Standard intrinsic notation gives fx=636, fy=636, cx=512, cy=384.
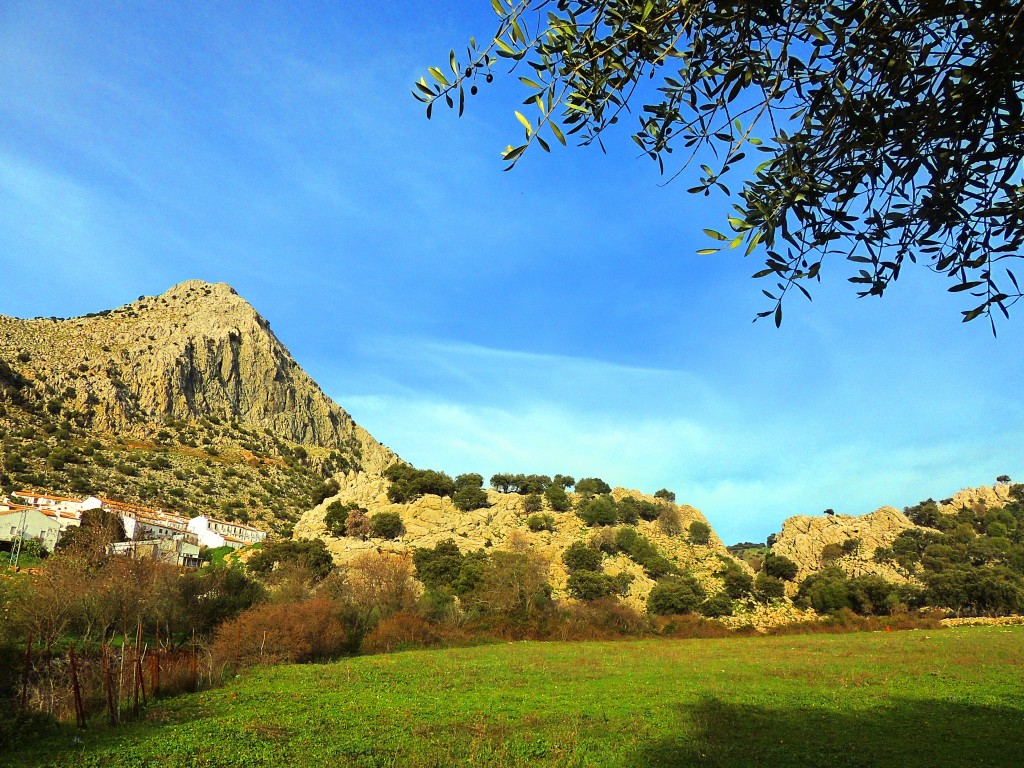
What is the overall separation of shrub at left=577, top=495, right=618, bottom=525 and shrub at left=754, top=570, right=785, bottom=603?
1684 cm

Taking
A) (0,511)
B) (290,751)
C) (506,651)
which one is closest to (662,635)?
(506,651)

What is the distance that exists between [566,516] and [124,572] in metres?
49.0

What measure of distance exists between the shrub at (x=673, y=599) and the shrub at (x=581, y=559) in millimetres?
5958

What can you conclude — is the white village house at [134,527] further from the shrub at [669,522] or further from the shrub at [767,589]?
the shrub at [767,589]

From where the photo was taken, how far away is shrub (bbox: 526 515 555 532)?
6812cm

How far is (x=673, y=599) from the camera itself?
5478 cm

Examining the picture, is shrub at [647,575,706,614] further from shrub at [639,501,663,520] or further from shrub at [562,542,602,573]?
shrub at [639,501,663,520]

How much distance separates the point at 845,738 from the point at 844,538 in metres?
65.9

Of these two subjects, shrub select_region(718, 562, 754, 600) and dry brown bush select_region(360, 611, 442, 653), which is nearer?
dry brown bush select_region(360, 611, 442, 653)

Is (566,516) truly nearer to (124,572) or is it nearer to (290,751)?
(124,572)

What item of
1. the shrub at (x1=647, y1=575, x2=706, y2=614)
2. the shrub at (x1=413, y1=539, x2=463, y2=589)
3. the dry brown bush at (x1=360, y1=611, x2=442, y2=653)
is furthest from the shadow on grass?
the shrub at (x1=413, y1=539, x2=463, y2=589)

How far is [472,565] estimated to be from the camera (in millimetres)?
54344

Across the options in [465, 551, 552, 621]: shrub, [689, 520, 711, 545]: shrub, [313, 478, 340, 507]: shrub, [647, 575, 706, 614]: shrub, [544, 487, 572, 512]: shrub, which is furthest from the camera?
[313, 478, 340, 507]: shrub

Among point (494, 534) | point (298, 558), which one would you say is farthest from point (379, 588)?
point (494, 534)
